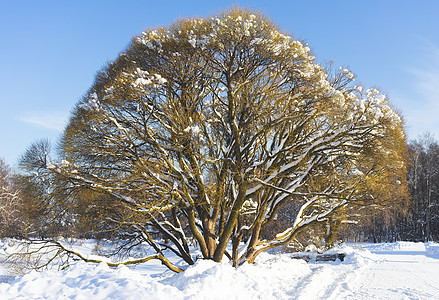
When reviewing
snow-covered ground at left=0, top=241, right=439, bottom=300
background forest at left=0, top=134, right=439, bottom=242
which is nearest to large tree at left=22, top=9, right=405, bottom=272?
snow-covered ground at left=0, top=241, right=439, bottom=300

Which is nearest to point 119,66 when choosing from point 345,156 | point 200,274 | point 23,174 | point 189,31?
point 189,31

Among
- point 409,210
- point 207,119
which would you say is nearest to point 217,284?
point 207,119

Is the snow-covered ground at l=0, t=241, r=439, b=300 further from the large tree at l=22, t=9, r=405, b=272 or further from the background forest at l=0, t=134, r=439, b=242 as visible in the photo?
the background forest at l=0, t=134, r=439, b=242

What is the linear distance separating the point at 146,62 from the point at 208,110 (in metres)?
2.79

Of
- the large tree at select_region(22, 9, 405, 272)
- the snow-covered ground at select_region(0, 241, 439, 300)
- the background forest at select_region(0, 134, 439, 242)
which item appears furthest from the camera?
the background forest at select_region(0, 134, 439, 242)

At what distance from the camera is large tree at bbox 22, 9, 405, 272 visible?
946 centimetres

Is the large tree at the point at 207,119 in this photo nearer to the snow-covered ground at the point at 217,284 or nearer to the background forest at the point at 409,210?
the snow-covered ground at the point at 217,284

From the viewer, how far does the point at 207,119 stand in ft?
37.2

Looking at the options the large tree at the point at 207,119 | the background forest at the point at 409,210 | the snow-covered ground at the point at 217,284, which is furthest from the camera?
the background forest at the point at 409,210

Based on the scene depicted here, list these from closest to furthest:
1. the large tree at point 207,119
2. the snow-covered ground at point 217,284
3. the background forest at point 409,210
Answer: the snow-covered ground at point 217,284 < the large tree at point 207,119 < the background forest at point 409,210

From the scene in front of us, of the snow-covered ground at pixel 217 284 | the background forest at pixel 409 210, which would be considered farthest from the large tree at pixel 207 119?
the background forest at pixel 409 210

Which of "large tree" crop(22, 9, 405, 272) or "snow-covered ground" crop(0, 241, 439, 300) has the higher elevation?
"large tree" crop(22, 9, 405, 272)

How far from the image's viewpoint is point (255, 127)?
11039 mm

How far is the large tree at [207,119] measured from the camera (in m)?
9.46
